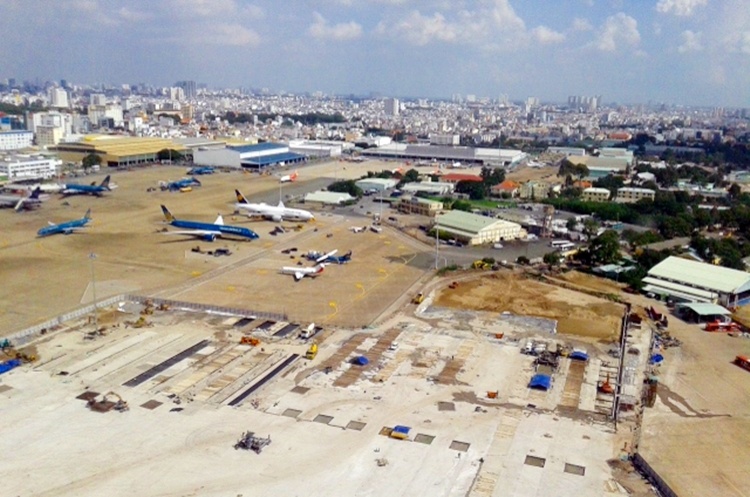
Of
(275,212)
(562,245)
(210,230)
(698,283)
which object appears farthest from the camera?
(275,212)

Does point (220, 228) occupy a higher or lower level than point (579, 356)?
higher

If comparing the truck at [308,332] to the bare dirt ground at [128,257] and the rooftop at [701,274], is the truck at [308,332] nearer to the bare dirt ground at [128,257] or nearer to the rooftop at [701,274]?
the bare dirt ground at [128,257]

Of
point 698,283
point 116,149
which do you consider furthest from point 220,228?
point 116,149

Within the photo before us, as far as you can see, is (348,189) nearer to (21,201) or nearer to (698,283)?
(21,201)

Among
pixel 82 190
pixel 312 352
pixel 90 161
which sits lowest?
pixel 312 352

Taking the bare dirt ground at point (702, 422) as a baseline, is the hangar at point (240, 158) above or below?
above

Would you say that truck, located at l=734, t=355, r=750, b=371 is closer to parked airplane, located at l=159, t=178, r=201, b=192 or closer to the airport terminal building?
parked airplane, located at l=159, t=178, r=201, b=192

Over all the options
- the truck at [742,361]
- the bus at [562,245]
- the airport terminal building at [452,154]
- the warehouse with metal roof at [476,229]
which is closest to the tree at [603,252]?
the bus at [562,245]
